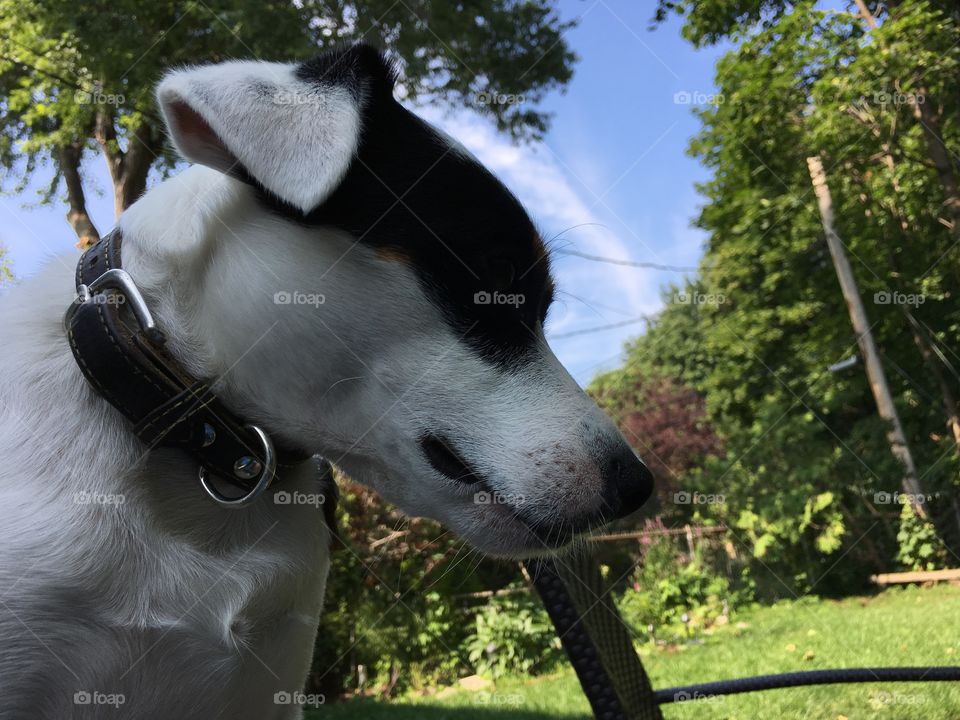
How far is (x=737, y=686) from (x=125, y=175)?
21.1ft

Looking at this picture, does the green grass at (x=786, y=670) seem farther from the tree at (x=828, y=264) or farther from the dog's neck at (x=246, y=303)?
the dog's neck at (x=246, y=303)

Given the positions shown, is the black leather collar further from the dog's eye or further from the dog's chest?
the dog's eye

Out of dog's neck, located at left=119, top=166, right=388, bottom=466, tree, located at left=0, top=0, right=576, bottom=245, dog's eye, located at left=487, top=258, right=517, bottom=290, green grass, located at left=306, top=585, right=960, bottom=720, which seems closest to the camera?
dog's neck, located at left=119, top=166, right=388, bottom=466

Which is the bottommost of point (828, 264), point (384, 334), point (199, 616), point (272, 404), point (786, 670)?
point (786, 670)

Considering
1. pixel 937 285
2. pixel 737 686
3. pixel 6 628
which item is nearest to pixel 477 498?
pixel 6 628

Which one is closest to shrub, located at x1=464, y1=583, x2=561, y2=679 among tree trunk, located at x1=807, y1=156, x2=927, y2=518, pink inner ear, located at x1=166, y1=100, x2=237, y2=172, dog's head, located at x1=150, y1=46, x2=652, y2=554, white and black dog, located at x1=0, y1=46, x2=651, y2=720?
tree trunk, located at x1=807, y1=156, x2=927, y2=518

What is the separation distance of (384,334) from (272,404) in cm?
25

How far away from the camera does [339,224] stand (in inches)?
54.6

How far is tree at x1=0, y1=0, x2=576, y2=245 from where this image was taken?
19.4 feet

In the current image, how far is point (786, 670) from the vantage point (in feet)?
19.1

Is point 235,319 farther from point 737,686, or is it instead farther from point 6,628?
point 737,686

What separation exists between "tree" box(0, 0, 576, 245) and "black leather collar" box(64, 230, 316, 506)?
456cm

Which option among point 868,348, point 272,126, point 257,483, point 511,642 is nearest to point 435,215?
point 272,126

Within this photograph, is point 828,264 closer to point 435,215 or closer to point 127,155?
point 127,155
